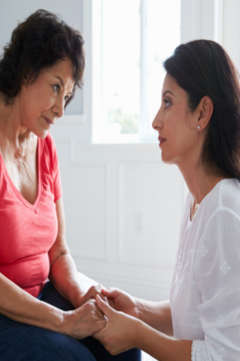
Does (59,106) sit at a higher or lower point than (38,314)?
higher

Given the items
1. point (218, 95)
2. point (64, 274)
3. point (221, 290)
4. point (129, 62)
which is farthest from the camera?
point (129, 62)

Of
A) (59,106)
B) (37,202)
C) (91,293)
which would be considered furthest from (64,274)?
(59,106)

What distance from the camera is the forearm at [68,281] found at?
4.24 feet

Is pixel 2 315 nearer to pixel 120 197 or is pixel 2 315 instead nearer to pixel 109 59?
pixel 120 197

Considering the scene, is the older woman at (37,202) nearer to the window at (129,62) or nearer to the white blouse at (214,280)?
the white blouse at (214,280)

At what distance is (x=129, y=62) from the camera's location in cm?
362

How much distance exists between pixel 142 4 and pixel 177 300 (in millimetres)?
2945

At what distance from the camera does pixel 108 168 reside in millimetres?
3400

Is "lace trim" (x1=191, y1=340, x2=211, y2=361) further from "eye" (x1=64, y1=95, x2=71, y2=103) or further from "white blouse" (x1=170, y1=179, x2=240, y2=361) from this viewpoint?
"eye" (x1=64, y1=95, x2=71, y2=103)

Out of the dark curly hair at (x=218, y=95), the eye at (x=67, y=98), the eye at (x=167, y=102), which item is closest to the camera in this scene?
the dark curly hair at (x=218, y=95)

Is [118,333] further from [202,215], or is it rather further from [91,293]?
[202,215]

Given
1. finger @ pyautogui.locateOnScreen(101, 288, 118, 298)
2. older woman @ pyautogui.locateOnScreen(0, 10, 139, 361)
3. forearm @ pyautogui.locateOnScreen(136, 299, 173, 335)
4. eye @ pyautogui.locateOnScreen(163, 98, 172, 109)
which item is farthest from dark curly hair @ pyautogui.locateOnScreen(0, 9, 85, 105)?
forearm @ pyautogui.locateOnScreen(136, 299, 173, 335)

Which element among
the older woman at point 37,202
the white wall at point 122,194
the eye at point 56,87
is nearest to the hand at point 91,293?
the older woman at point 37,202

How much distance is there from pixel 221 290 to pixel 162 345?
0.71ft
